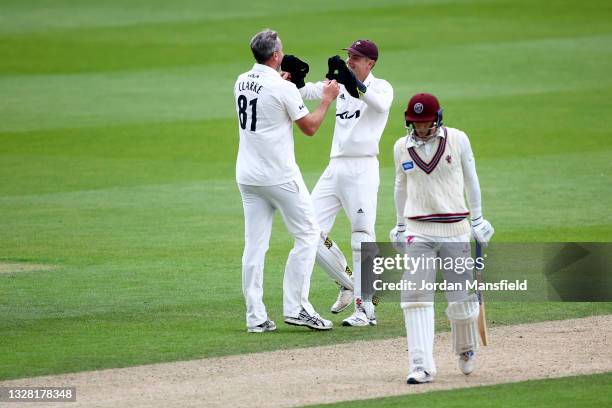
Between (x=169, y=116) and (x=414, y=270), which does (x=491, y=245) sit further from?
(x=169, y=116)

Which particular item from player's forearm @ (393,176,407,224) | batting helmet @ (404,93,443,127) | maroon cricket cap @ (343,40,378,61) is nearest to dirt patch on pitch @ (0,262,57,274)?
maroon cricket cap @ (343,40,378,61)

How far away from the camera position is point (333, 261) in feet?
33.3

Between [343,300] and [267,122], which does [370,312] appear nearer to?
[343,300]

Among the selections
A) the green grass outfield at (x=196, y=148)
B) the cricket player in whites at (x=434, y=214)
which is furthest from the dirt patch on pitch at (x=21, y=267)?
the cricket player in whites at (x=434, y=214)

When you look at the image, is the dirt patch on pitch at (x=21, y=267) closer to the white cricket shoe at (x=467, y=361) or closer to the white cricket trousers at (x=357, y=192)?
the white cricket trousers at (x=357, y=192)

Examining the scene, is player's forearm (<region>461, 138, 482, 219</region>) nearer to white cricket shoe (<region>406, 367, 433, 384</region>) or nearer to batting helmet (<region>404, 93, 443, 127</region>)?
batting helmet (<region>404, 93, 443, 127</region>)

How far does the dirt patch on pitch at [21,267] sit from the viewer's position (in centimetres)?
1198

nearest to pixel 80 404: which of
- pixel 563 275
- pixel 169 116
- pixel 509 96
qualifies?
pixel 563 275

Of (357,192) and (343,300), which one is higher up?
(357,192)

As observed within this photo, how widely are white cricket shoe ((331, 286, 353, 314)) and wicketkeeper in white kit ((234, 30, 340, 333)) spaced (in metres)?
0.60

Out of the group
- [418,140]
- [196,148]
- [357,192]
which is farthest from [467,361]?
[196,148]

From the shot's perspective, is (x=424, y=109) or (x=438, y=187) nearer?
(x=424, y=109)

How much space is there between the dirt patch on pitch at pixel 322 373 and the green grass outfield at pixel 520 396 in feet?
0.49

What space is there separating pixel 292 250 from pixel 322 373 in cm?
162
